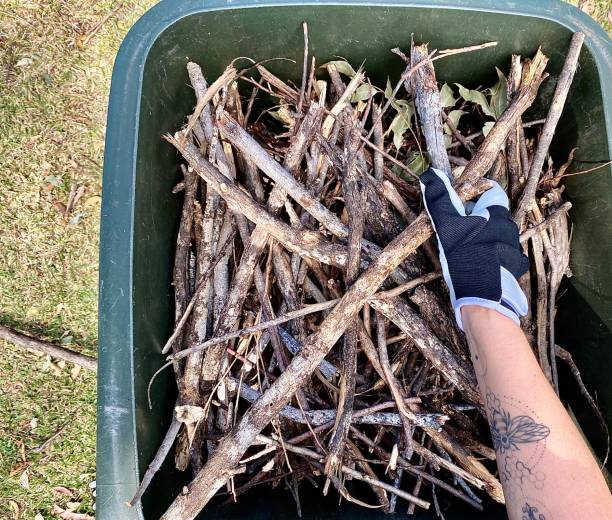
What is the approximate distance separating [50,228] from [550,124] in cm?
243

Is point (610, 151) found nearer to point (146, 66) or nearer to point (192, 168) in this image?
point (192, 168)

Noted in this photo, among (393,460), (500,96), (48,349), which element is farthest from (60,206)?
(500,96)

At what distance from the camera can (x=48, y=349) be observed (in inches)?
91.7

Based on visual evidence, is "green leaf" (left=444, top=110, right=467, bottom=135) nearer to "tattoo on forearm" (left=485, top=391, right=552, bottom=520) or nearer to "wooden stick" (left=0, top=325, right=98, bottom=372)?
"tattoo on forearm" (left=485, top=391, right=552, bottom=520)

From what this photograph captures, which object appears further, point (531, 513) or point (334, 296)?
point (334, 296)

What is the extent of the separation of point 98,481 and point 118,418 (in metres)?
Result: 0.19

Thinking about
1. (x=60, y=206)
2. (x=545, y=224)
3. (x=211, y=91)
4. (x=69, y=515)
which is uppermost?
(x=211, y=91)

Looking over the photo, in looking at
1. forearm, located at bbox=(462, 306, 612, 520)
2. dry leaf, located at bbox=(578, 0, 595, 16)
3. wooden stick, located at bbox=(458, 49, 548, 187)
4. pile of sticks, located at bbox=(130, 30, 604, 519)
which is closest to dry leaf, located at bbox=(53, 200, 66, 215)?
pile of sticks, located at bbox=(130, 30, 604, 519)

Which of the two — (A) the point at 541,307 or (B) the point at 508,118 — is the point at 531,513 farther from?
(B) the point at 508,118

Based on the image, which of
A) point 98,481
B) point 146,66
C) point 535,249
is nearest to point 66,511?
point 98,481

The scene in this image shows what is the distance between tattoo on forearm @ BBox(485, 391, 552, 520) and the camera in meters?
1.32

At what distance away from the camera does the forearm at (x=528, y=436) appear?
1.29 meters

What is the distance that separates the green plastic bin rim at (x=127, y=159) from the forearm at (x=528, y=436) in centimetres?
89

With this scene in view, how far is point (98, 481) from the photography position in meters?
1.41
